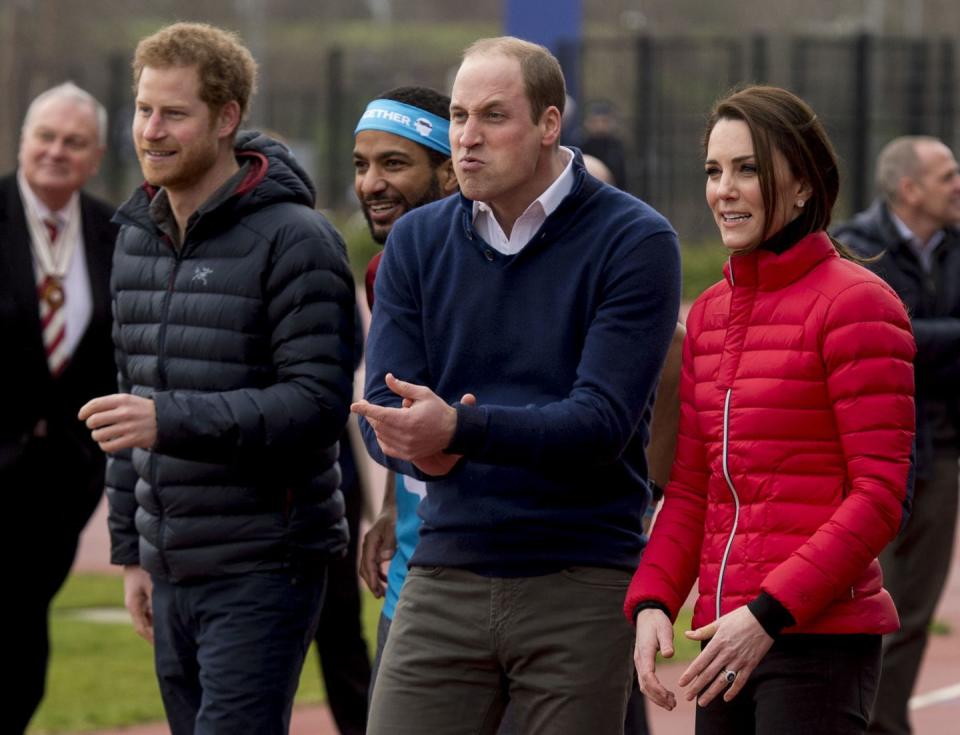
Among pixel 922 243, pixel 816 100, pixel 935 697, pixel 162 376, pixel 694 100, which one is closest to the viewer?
pixel 162 376

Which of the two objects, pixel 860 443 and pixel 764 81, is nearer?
pixel 860 443

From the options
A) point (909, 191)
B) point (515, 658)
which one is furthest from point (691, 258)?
point (515, 658)

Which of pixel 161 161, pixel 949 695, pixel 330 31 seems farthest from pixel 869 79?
pixel 330 31

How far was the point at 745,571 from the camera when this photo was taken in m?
3.81

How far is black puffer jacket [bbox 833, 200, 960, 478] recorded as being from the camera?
6918mm

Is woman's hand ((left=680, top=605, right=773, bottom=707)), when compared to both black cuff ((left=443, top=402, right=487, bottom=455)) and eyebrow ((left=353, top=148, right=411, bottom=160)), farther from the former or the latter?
eyebrow ((left=353, top=148, right=411, bottom=160))

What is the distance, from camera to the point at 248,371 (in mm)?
4719

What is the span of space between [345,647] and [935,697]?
2.89 m

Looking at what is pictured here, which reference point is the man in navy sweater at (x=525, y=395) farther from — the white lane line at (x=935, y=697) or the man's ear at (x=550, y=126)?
the white lane line at (x=935, y=697)

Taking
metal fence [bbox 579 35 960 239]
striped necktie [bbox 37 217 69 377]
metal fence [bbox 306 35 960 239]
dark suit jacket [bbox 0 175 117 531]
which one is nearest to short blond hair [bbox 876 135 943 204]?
dark suit jacket [bbox 0 175 117 531]

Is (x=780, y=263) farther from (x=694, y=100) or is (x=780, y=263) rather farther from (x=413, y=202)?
(x=694, y=100)

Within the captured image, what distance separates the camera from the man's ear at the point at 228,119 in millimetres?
4926

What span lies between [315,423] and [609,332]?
104 centimetres

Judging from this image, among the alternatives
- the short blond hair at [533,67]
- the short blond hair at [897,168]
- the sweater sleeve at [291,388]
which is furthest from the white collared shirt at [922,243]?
the short blond hair at [533,67]
